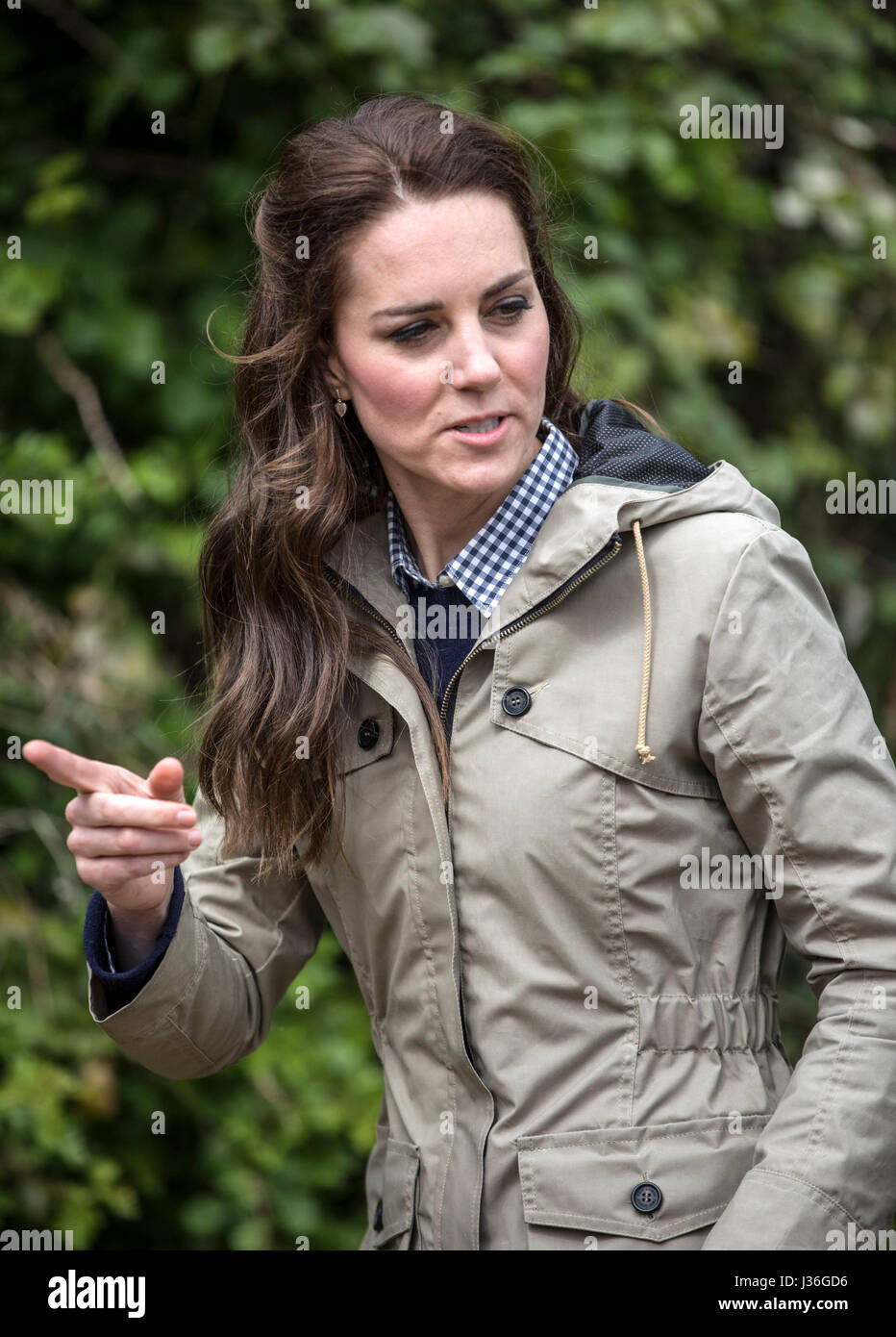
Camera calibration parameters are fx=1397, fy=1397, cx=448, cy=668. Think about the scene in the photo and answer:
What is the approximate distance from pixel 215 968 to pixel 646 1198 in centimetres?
64

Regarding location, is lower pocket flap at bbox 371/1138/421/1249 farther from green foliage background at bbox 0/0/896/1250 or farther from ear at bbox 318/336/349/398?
green foliage background at bbox 0/0/896/1250

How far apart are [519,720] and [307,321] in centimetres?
64

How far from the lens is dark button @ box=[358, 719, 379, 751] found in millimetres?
1780

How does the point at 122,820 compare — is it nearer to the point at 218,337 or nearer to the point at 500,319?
the point at 500,319

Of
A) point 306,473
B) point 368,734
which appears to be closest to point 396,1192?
point 368,734

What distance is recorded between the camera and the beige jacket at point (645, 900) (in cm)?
151

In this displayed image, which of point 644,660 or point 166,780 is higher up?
point 644,660

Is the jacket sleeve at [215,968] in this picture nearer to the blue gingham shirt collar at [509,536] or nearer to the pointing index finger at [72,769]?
the pointing index finger at [72,769]

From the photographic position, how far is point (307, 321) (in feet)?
6.18

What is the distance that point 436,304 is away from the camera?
5.65 ft

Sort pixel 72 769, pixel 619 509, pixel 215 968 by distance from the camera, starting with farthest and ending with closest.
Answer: pixel 215 968 → pixel 619 509 → pixel 72 769

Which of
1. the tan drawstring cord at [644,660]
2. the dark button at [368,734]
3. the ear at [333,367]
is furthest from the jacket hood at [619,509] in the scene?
the ear at [333,367]

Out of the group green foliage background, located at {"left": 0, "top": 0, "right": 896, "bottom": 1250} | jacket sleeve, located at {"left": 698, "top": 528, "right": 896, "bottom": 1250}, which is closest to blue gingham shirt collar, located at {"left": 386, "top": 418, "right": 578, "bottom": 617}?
jacket sleeve, located at {"left": 698, "top": 528, "right": 896, "bottom": 1250}

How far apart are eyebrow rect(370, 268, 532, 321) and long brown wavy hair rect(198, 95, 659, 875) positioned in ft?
0.38
